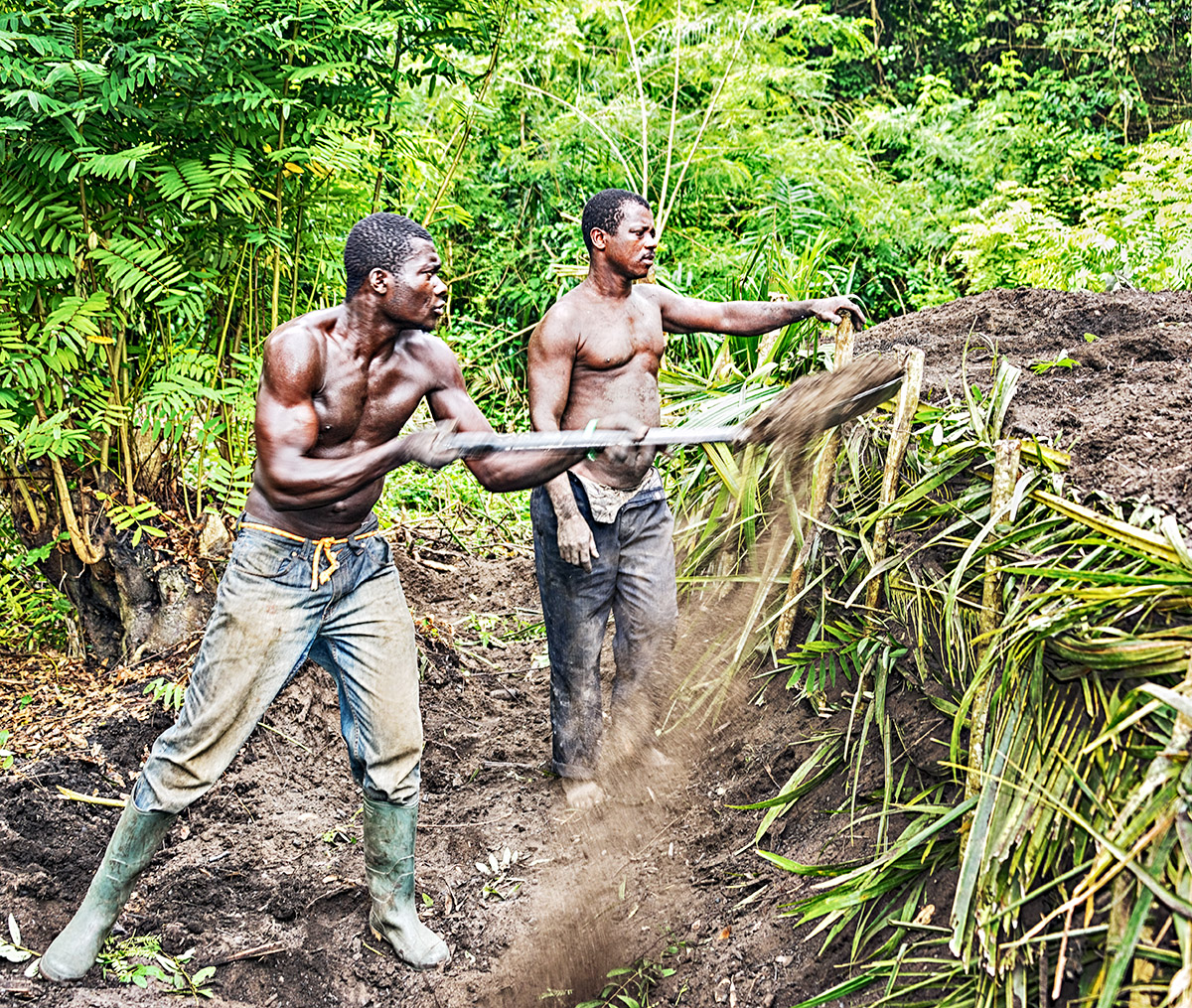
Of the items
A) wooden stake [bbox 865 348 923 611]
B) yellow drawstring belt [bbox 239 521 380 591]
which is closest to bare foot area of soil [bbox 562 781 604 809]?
wooden stake [bbox 865 348 923 611]

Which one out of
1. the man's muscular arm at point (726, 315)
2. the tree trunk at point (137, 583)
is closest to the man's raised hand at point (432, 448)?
the man's muscular arm at point (726, 315)

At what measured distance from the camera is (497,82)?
934cm

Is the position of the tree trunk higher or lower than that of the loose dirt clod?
lower

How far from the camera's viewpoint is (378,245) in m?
3.18

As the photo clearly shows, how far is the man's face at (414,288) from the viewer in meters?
3.18

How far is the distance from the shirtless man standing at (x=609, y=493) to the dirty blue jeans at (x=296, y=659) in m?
0.85

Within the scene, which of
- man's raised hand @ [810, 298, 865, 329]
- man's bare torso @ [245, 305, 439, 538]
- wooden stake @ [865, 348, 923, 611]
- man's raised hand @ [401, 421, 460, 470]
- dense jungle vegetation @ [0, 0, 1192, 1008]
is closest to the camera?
dense jungle vegetation @ [0, 0, 1192, 1008]

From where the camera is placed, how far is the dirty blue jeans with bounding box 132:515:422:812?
304 cm

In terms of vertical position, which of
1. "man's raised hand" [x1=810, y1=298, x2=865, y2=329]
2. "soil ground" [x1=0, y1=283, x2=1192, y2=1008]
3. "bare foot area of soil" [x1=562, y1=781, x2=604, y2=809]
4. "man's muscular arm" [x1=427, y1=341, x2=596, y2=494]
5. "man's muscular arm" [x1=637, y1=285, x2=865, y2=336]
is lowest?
"bare foot area of soil" [x1=562, y1=781, x2=604, y2=809]

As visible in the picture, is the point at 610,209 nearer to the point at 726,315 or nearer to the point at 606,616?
the point at 726,315

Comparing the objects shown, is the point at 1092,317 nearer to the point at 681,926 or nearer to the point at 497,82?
the point at 681,926

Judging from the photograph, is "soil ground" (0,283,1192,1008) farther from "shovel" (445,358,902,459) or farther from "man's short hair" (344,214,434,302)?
"man's short hair" (344,214,434,302)

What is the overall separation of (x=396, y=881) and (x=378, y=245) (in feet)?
6.20

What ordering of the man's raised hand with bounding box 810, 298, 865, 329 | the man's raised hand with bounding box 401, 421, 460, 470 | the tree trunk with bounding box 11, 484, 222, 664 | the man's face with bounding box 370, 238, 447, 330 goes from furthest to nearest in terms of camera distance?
the tree trunk with bounding box 11, 484, 222, 664, the man's raised hand with bounding box 810, 298, 865, 329, the man's face with bounding box 370, 238, 447, 330, the man's raised hand with bounding box 401, 421, 460, 470
